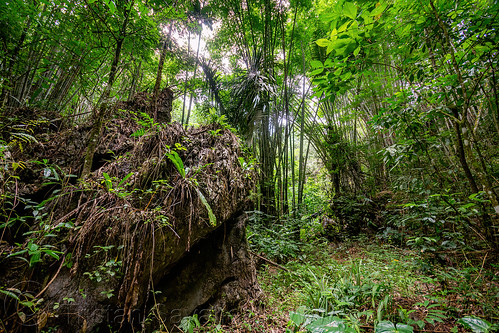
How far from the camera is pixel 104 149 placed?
2.11 metres

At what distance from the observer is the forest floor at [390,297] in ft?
4.33

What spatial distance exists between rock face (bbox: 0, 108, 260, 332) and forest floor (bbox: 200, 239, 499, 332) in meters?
0.36

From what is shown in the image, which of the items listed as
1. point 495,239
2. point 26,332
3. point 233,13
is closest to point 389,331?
point 495,239

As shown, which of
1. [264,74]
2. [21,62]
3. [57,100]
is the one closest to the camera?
[21,62]

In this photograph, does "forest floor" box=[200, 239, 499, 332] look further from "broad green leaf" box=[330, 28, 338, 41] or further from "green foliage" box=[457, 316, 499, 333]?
"broad green leaf" box=[330, 28, 338, 41]

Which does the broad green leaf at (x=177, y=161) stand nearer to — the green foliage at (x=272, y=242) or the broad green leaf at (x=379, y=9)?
the broad green leaf at (x=379, y=9)

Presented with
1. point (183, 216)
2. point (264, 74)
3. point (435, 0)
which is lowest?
point (183, 216)

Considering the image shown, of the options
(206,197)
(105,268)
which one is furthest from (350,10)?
(105,268)

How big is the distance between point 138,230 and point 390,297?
6.85ft

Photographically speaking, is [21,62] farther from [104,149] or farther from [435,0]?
[435,0]

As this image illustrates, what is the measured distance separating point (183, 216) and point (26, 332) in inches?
44.3

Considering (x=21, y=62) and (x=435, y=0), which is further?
(x=21, y=62)

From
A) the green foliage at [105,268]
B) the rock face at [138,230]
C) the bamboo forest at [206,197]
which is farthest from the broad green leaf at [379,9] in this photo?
the green foliage at [105,268]

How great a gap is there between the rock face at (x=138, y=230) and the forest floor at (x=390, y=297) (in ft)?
1.17
